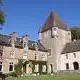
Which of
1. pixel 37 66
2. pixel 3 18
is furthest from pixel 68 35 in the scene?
pixel 3 18

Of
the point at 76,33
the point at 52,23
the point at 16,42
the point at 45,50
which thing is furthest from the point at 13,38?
the point at 76,33

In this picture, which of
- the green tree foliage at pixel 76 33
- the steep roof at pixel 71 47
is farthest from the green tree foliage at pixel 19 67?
the green tree foliage at pixel 76 33

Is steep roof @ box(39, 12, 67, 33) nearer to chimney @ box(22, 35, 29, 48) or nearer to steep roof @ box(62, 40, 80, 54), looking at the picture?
steep roof @ box(62, 40, 80, 54)

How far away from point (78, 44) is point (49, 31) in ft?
26.8

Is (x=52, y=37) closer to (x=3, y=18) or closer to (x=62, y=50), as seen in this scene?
(x=62, y=50)

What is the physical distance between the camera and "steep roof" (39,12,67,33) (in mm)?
47625

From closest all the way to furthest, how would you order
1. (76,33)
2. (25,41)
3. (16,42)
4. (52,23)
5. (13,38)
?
(13,38) → (16,42) → (25,41) → (52,23) → (76,33)

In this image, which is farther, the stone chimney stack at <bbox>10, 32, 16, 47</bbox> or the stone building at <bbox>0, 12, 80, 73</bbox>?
the stone chimney stack at <bbox>10, 32, 16, 47</bbox>

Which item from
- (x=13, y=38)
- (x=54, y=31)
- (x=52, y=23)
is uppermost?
(x=52, y=23)

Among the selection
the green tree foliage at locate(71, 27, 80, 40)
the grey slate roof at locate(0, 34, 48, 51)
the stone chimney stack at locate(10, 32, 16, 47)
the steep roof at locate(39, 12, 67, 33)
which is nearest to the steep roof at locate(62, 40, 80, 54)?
the steep roof at locate(39, 12, 67, 33)

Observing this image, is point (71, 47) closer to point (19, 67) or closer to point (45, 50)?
point (45, 50)

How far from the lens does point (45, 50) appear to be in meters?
46.8

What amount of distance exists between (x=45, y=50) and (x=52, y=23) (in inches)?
276

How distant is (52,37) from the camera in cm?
4650
